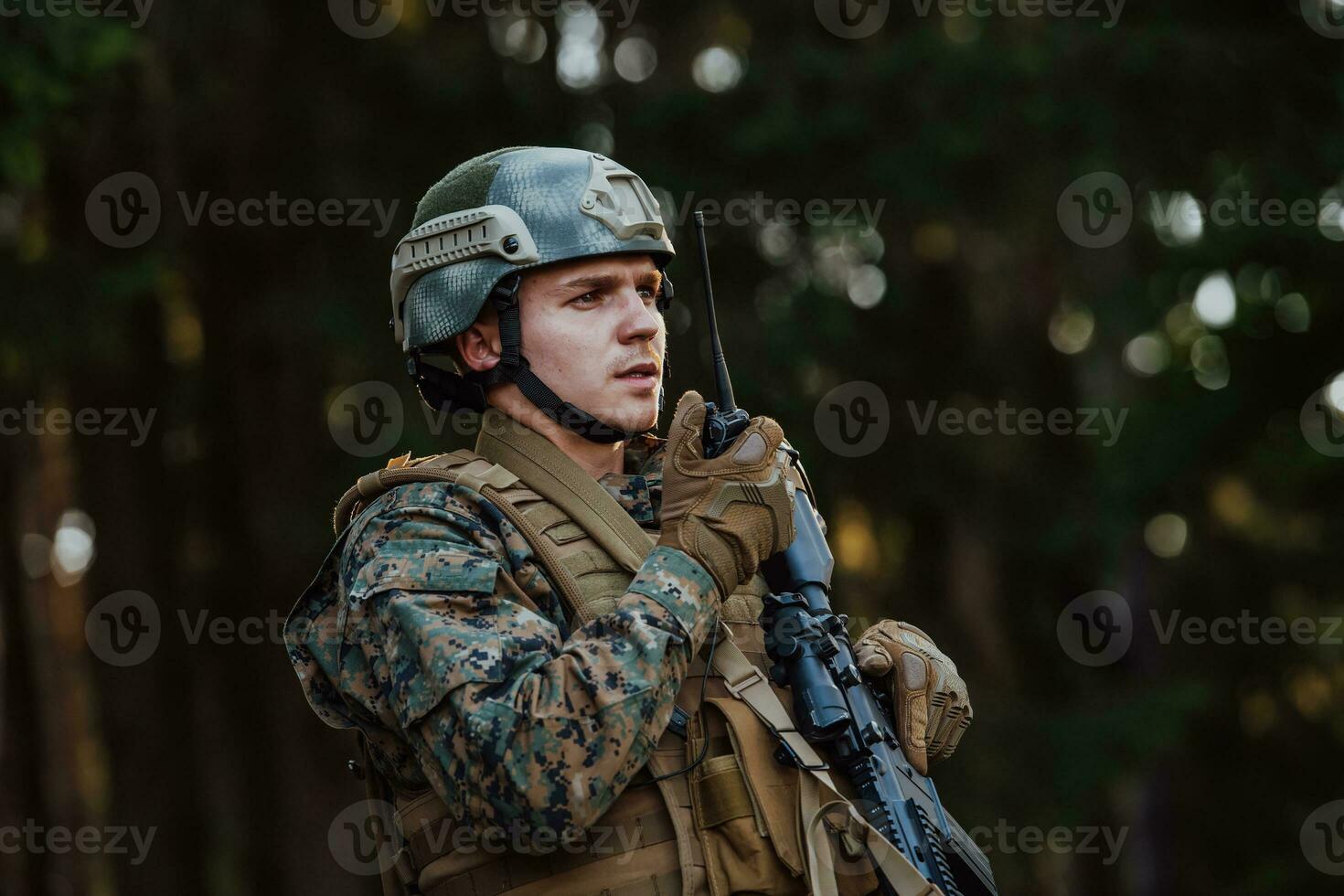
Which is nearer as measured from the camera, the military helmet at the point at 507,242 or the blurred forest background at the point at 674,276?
the military helmet at the point at 507,242

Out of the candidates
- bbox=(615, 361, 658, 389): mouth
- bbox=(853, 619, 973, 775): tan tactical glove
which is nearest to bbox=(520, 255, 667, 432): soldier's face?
bbox=(615, 361, 658, 389): mouth

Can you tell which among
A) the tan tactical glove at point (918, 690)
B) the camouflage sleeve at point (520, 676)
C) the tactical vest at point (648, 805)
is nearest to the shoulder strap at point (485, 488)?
the tactical vest at point (648, 805)

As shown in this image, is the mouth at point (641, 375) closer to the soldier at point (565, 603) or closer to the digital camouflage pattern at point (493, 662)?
the soldier at point (565, 603)

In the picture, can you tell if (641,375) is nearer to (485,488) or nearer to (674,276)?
(485,488)

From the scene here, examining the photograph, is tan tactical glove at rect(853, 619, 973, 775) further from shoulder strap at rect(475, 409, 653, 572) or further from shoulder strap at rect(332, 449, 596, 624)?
shoulder strap at rect(332, 449, 596, 624)

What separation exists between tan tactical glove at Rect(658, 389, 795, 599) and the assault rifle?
Answer: 0.21 feet

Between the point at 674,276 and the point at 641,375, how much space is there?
759 cm

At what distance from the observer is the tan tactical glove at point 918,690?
412 centimetres

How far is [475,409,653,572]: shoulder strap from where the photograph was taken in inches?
151

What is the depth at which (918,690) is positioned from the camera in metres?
4.15

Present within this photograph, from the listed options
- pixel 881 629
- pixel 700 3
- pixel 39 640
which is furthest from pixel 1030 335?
pixel 881 629

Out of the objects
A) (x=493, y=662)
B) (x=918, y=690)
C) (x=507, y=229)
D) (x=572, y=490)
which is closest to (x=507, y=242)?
(x=507, y=229)

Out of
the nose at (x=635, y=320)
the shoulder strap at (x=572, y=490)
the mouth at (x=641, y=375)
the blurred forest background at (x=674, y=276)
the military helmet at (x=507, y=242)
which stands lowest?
the shoulder strap at (x=572, y=490)

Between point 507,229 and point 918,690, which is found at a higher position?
point 507,229
